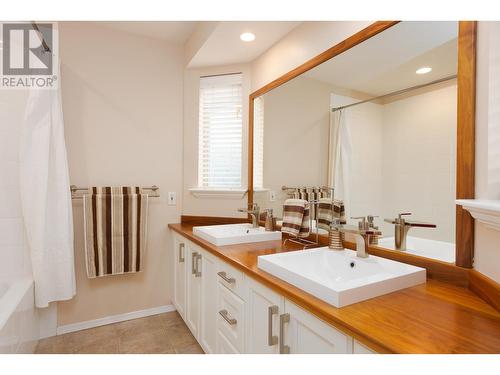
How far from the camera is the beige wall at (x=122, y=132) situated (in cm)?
221

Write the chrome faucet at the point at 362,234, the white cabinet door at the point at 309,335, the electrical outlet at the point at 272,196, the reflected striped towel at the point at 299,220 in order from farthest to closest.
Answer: the electrical outlet at the point at 272,196 → the reflected striped towel at the point at 299,220 → the chrome faucet at the point at 362,234 → the white cabinet door at the point at 309,335

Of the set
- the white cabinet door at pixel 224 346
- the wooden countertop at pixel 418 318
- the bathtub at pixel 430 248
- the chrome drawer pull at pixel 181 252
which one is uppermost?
the bathtub at pixel 430 248

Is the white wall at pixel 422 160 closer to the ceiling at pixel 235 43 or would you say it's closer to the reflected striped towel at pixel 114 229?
the ceiling at pixel 235 43

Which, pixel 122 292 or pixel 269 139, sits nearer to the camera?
pixel 269 139

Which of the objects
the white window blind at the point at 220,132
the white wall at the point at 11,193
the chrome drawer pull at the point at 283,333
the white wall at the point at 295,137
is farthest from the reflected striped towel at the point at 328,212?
the white wall at the point at 11,193

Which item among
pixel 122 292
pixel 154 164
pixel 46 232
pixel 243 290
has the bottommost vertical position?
pixel 122 292

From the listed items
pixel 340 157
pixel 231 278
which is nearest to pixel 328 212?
pixel 340 157

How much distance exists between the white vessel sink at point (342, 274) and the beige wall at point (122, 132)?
157 centimetres

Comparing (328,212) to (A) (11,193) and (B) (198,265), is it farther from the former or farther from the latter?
(A) (11,193)

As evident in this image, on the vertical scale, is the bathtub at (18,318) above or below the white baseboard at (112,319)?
above
